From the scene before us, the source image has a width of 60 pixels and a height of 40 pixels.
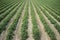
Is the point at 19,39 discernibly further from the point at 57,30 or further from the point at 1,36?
the point at 57,30

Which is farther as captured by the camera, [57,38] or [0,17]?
[0,17]

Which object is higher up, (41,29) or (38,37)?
(41,29)

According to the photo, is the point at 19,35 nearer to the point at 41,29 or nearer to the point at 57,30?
the point at 41,29

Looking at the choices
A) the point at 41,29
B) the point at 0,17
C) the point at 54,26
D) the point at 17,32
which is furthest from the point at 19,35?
the point at 0,17

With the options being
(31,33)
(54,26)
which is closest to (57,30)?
(54,26)

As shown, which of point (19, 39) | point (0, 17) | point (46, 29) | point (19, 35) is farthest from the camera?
point (0, 17)

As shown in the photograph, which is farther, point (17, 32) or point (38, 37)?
point (17, 32)

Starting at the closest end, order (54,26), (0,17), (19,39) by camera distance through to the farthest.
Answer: (19,39), (54,26), (0,17)

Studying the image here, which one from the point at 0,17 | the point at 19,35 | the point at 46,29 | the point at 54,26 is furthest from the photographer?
the point at 0,17

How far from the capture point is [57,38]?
12477 millimetres

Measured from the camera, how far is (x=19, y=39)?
468 inches

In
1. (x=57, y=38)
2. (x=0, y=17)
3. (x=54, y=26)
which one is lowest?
(x=57, y=38)

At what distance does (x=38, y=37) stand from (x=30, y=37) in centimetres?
82

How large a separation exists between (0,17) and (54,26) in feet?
25.5
